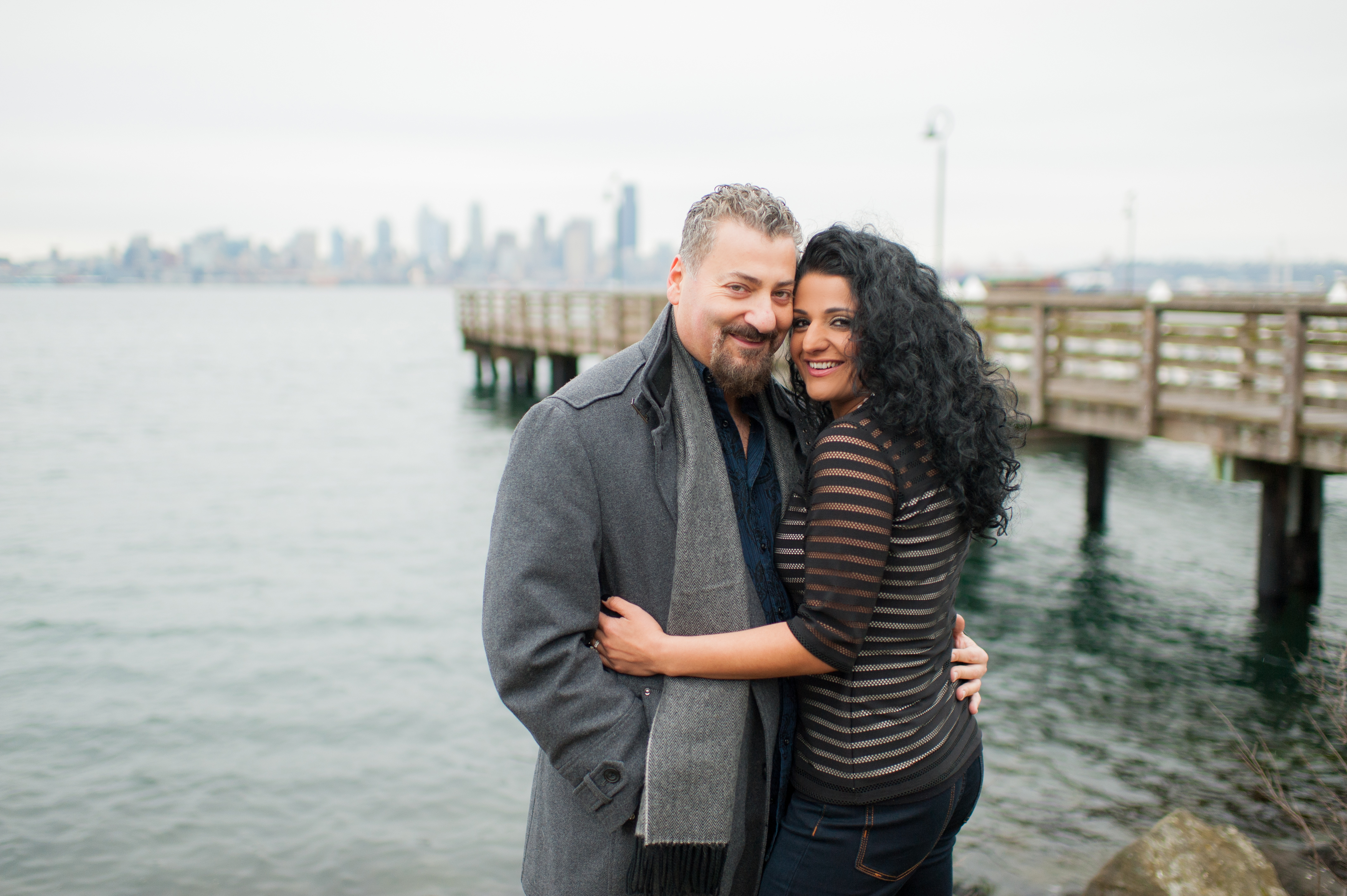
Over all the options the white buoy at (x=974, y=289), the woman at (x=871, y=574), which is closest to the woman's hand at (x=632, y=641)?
the woman at (x=871, y=574)

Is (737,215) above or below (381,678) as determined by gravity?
above

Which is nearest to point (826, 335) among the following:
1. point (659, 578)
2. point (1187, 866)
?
point (659, 578)

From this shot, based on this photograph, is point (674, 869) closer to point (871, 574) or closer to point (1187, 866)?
point (871, 574)

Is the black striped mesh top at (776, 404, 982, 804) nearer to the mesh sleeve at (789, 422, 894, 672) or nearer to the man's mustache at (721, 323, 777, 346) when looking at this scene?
the mesh sleeve at (789, 422, 894, 672)

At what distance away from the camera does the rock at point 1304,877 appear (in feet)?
16.5

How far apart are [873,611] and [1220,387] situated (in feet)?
29.5

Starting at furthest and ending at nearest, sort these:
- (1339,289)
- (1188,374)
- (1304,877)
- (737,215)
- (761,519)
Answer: (1339,289), (1188,374), (1304,877), (761,519), (737,215)

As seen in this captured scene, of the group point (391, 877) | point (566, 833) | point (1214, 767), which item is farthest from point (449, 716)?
point (566, 833)

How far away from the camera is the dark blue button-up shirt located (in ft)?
7.45

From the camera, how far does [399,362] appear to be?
54469 millimetres

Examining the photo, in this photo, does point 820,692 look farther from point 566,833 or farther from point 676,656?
point 566,833

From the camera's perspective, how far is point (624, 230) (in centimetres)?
4731

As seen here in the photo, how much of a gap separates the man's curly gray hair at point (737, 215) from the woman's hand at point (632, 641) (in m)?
0.72

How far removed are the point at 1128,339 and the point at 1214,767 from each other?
4.55 metres
